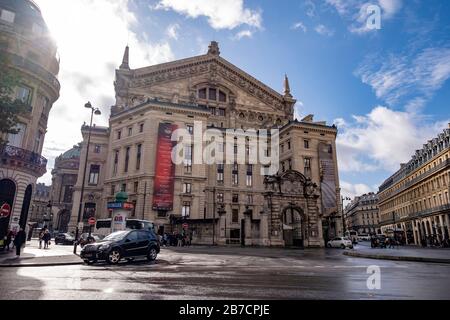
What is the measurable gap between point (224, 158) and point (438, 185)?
124 feet

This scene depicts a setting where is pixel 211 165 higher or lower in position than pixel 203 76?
lower

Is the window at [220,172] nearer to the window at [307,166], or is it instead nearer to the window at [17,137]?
the window at [307,166]

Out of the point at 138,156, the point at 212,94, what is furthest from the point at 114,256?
the point at 212,94

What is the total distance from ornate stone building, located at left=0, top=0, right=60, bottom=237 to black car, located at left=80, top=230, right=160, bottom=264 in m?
11.0

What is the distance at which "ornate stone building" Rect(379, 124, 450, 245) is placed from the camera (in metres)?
51.0

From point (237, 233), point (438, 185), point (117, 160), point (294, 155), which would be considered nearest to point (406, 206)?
point (438, 185)

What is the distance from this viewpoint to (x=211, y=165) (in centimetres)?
5300

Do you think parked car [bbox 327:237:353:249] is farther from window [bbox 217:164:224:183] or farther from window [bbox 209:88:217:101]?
window [bbox 209:88:217:101]

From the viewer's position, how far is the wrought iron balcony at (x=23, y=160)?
861 inches

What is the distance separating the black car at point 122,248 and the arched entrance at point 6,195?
11.7 meters

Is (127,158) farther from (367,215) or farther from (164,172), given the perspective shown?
(367,215)

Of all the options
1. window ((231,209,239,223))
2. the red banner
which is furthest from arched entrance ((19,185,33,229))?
window ((231,209,239,223))

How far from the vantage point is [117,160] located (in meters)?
49.8

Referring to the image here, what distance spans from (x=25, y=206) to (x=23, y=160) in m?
4.06
